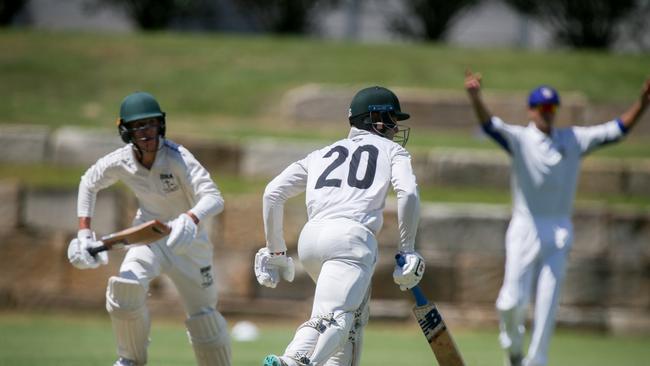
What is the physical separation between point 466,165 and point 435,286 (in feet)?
5.67

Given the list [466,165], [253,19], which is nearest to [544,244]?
[466,165]

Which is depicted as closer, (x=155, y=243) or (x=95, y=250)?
(x=95, y=250)

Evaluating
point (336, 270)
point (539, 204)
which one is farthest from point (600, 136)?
point (336, 270)

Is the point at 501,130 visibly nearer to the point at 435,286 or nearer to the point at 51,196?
the point at 435,286

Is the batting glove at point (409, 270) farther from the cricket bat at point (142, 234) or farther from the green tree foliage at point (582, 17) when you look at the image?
the green tree foliage at point (582, 17)

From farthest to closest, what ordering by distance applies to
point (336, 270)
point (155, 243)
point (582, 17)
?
1. point (582, 17)
2. point (155, 243)
3. point (336, 270)

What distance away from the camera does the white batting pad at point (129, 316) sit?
7.05m

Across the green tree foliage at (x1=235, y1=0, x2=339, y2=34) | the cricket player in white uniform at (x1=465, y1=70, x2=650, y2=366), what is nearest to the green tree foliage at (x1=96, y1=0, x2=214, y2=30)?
the green tree foliage at (x1=235, y1=0, x2=339, y2=34)

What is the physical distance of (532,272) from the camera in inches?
329

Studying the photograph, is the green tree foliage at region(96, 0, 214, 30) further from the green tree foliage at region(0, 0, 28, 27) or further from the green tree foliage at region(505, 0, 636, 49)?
the green tree foliage at region(505, 0, 636, 49)

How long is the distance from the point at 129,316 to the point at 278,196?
1330 millimetres

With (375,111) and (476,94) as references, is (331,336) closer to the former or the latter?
(375,111)

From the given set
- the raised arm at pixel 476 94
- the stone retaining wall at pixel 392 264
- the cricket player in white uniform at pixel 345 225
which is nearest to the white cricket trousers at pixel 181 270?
the cricket player in white uniform at pixel 345 225

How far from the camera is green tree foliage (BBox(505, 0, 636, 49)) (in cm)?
1902
